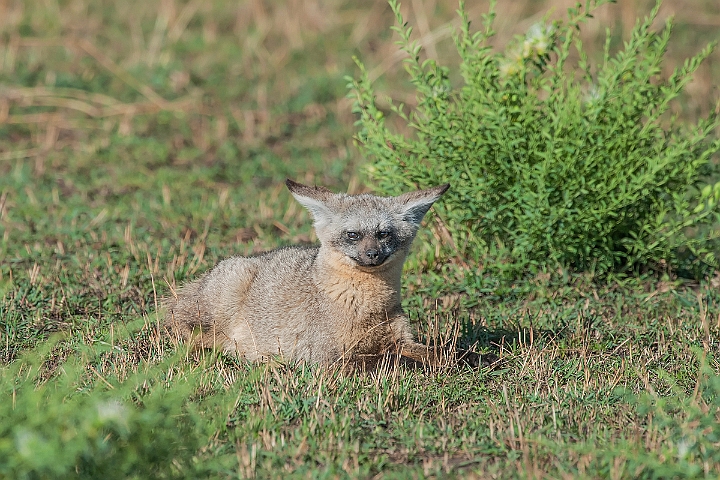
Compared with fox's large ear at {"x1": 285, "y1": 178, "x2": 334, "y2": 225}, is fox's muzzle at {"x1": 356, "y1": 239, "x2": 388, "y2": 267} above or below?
below

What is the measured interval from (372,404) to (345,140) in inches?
259

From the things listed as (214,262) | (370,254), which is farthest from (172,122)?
(370,254)

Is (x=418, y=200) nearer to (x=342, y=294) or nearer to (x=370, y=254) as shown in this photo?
(x=370, y=254)

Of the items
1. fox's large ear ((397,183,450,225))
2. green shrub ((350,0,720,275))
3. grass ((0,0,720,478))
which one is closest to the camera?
grass ((0,0,720,478))

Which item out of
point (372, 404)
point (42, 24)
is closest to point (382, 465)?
point (372, 404)

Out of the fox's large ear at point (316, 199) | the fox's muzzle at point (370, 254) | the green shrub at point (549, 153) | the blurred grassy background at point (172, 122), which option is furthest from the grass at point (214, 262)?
the fox's large ear at point (316, 199)

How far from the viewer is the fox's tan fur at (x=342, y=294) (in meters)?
5.87

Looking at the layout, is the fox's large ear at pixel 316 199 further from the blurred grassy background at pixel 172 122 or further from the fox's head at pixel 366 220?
the blurred grassy background at pixel 172 122

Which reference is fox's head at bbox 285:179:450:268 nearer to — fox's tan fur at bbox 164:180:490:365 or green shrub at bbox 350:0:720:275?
fox's tan fur at bbox 164:180:490:365

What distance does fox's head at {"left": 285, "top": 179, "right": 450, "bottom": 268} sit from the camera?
5797 mm

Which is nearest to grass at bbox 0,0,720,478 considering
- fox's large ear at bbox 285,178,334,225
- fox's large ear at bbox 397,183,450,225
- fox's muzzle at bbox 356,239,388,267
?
fox's muzzle at bbox 356,239,388,267

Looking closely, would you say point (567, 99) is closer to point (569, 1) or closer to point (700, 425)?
point (700, 425)

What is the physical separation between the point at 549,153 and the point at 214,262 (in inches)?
113

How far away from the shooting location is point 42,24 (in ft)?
45.3
